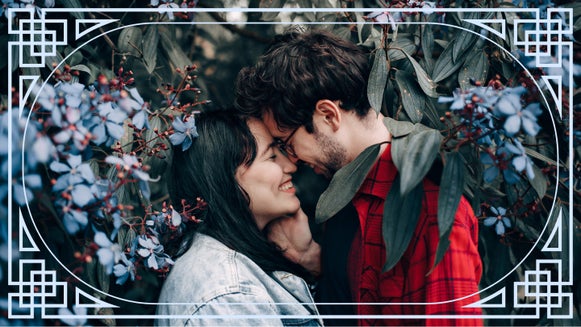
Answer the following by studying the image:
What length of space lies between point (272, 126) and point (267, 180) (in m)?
0.15

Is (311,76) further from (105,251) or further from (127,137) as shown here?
(105,251)

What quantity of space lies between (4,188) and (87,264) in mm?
437

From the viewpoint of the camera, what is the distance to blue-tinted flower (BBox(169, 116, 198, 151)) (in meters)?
1.53

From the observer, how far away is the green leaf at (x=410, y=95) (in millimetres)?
1506

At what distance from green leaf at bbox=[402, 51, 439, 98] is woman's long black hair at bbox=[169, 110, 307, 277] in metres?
0.46

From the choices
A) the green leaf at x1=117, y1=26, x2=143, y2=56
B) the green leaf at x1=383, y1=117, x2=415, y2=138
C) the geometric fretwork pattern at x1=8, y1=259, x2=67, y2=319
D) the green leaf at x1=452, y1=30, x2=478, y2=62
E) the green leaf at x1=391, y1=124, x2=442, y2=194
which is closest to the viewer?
the green leaf at x1=391, y1=124, x2=442, y2=194

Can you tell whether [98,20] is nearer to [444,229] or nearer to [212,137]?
[212,137]

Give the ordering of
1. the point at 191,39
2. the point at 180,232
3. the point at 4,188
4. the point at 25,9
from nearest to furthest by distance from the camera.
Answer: the point at 4,188, the point at 25,9, the point at 180,232, the point at 191,39

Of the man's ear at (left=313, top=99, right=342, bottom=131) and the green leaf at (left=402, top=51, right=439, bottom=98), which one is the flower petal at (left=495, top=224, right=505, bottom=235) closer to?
the green leaf at (left=402, top=51, right=439, bottom=98)

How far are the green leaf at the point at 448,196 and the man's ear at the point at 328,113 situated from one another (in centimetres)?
38

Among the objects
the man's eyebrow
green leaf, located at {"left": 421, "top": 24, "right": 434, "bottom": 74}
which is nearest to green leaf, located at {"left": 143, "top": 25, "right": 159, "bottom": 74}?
the man's eyebrow

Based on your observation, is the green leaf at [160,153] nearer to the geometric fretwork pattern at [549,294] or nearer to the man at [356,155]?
the man at [356,155]

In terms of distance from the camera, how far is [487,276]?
5.62 ft

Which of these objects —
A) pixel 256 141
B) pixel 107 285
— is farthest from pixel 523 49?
pixel 107 285
